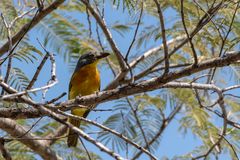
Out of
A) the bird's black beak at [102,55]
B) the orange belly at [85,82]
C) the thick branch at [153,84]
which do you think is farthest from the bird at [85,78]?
the thick branch at [153,84]

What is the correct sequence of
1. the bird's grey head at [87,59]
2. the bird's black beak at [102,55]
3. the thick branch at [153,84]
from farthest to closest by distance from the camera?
the bird's grey head at [87,59], the bird's black beak at [102,55], the thick branch at [153,84]

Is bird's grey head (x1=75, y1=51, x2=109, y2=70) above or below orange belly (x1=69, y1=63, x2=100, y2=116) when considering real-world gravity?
above

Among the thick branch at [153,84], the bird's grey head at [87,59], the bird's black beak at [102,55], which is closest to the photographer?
the thick branch at [153,84]

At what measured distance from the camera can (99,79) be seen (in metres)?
6.20

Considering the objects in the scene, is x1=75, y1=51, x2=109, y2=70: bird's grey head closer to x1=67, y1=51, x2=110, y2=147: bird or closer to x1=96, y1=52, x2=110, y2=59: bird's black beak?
x1=67, y1=51, x2=110, y2=147: bird

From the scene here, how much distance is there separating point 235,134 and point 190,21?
127 centimetres

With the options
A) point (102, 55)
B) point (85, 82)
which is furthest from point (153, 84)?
point (85, 82)

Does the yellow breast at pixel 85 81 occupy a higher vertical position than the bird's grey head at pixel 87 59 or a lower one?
lower

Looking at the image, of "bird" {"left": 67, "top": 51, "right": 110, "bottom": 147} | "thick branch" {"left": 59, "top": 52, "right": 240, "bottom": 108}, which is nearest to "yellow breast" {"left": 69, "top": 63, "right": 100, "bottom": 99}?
"bird" {"left": 67, "top": 51, "right": 110, "bottom": 147}

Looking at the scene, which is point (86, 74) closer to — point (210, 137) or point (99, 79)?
point (99, 79)

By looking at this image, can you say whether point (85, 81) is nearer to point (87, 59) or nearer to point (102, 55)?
point (87, 59)

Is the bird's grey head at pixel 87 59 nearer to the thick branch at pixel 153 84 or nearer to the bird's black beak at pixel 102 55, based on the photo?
the bird's black beak at pixel 102 55

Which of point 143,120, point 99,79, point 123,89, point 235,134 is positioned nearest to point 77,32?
point 99,79

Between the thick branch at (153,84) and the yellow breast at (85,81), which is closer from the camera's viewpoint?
the thick branch at (153,84)
